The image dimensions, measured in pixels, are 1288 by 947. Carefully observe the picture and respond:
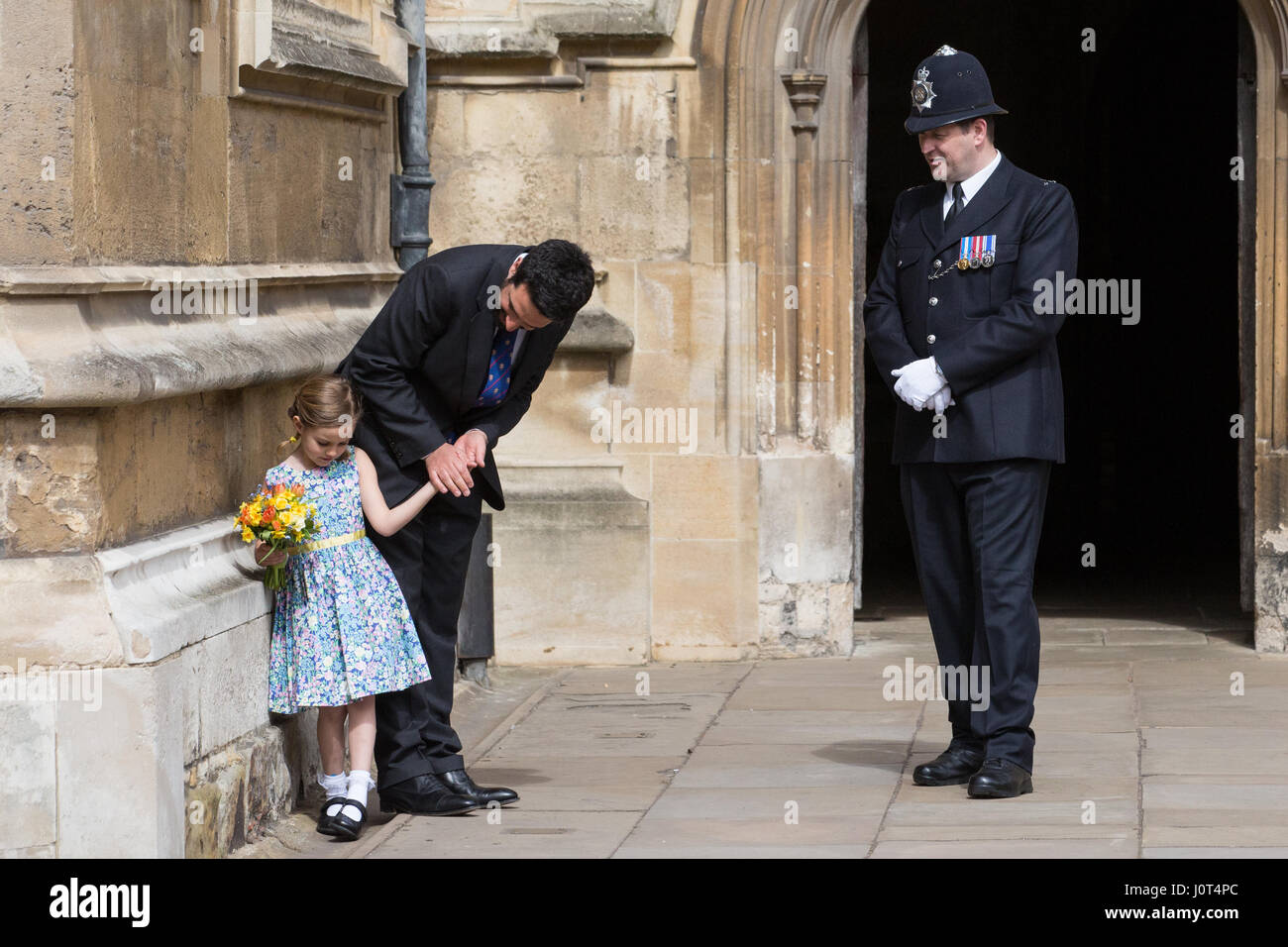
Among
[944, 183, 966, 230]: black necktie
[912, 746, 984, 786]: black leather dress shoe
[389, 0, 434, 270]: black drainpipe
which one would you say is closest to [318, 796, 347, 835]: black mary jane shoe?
[912, 746, 984, 786]: black leather dress shoe

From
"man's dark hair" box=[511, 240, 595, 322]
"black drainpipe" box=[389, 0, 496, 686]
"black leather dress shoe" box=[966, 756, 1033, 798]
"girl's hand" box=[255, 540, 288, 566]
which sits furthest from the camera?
"black drainpipe" box=[389, 0, 496, 686]

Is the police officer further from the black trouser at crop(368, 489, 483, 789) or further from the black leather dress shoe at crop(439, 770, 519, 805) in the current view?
the black trouser at crop(368, 489, 483, 789)

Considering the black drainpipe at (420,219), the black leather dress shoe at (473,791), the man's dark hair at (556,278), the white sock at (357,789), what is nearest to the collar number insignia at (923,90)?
the man's dark hair at (556,278)

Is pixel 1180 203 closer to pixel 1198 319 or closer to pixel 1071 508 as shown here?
pixel 1198 319

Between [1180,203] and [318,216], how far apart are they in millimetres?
9339

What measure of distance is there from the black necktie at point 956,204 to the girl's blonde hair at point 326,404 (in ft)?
5.88

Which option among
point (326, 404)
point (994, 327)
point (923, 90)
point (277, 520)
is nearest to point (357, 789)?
point (277, 520)

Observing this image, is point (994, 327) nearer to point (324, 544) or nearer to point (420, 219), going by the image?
point (324, 544)

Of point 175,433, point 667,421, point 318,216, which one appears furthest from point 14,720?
point 667,421

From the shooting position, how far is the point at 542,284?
5113 mm

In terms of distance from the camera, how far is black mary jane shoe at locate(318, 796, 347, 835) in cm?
531

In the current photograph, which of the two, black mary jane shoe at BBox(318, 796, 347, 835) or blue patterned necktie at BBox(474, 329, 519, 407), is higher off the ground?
blue patterned necktie at BBox(474, 329, 519, 407)

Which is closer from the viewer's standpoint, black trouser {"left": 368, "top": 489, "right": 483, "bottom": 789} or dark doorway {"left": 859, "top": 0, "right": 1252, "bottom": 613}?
black trouser {"left": 368, "top": 489, "right": 483, "bottom": 789}

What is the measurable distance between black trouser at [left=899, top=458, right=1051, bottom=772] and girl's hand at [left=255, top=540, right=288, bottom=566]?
184cm
